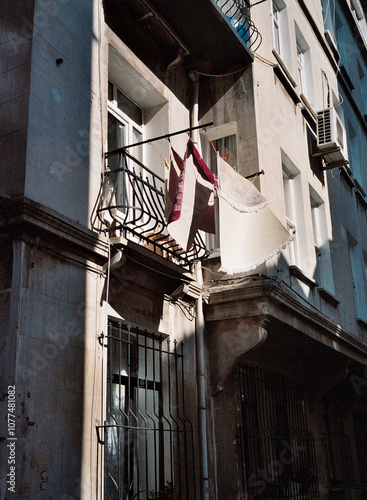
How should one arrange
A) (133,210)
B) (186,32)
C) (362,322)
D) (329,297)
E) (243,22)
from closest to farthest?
(133,210) → (186,32) → (243,22) → (329,297) → (362,322)

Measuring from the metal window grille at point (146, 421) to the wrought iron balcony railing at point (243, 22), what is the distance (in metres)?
5.55

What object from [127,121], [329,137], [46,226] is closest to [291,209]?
[329,137]

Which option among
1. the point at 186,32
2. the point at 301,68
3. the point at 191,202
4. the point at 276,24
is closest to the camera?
the point at 191,202

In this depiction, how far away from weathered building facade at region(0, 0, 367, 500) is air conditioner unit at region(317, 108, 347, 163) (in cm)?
4

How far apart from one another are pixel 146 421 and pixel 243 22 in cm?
688

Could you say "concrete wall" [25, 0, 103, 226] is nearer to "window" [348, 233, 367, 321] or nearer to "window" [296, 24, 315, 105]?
"window" [296, 24, 315, 105]

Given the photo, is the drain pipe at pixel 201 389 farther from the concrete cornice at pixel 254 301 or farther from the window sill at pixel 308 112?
the window sill at pixel 308 112

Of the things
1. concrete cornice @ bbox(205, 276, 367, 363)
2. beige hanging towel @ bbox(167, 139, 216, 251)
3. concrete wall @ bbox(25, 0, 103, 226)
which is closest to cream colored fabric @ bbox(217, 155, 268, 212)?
beige hanging towel @ bbox(167, 139, 216, 251)

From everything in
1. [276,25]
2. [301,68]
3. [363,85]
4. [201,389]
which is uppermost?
[363,85]

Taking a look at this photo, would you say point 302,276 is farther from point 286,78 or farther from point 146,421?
point 146,421

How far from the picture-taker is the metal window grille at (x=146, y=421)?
23.1ft

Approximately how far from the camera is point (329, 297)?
12.1m

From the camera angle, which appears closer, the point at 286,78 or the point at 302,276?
the point at 302,276

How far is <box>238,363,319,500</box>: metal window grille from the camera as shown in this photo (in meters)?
9.68
